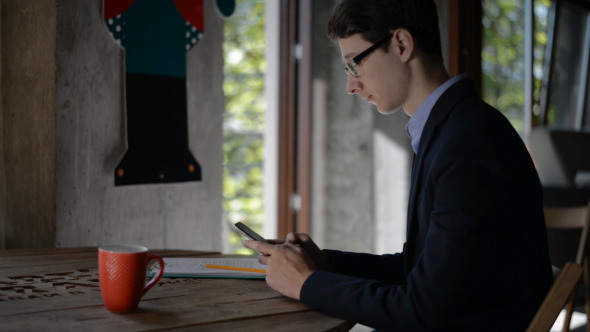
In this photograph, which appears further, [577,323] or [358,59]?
[577,323]

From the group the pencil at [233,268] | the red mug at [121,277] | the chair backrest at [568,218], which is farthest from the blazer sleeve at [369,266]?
the chair backrest at [568,218]

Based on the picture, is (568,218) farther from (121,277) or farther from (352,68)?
(121,277)

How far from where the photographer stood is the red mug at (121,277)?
1.00 m

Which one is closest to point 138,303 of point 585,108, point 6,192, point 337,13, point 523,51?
point 337,13

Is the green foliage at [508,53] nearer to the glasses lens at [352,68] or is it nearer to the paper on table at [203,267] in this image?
the glasses lens at [352,68]

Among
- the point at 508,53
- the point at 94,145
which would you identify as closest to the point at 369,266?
the point at 94,145

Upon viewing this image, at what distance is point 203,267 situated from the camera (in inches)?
55.0

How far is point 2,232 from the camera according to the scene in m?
1.85

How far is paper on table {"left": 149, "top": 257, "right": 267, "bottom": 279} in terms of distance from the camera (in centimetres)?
132

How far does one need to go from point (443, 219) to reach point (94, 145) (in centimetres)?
149

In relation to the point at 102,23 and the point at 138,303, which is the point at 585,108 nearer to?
the point at 102,23

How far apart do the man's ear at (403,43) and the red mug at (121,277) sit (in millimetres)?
675

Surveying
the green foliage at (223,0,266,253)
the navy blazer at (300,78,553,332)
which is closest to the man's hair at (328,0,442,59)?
the navy blazer at (300,78,553,332)

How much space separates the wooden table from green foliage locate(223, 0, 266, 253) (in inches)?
123
